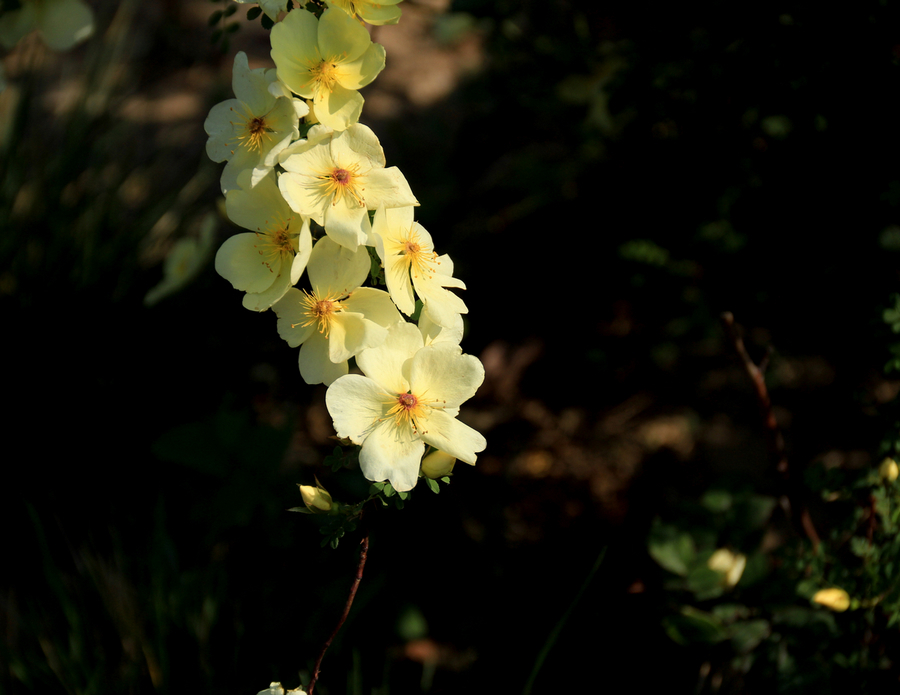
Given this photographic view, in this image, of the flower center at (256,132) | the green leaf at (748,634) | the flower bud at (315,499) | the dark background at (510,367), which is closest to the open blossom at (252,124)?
the flower center at (256,132)

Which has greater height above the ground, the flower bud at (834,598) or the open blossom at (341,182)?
the open blossom at (341,182)

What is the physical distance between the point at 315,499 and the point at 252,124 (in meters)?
0.53

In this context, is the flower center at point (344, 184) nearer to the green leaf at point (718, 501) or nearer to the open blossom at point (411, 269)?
the open blossom at point (411, 269)

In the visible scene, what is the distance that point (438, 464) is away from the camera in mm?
827

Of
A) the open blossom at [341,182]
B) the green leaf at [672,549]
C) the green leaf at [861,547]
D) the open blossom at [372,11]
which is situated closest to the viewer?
the open blossom at [341,182]

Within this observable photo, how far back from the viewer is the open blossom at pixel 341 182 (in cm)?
79

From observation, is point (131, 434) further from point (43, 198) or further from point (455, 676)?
point (455, 676)

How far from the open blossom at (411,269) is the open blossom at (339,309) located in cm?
3

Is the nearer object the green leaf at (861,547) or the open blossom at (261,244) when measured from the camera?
the open blossom at (261,244)

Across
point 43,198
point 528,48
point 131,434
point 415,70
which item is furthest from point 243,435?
point 415,70

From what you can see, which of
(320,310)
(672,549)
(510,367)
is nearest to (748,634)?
(672,549)

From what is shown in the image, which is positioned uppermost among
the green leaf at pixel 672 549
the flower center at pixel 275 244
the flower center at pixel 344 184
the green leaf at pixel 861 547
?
the flower center at pixel 344 184

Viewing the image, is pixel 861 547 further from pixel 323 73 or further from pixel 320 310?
pixel 323 73

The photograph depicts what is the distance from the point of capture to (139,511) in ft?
5.82
